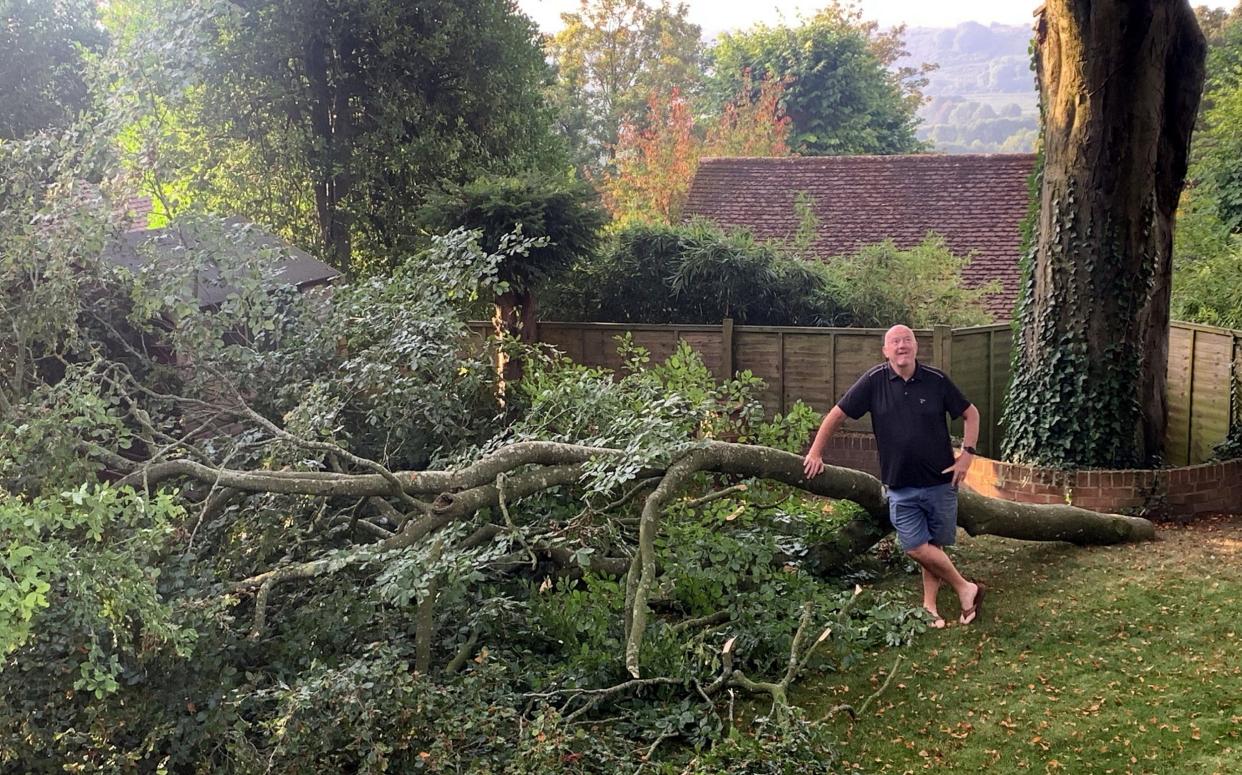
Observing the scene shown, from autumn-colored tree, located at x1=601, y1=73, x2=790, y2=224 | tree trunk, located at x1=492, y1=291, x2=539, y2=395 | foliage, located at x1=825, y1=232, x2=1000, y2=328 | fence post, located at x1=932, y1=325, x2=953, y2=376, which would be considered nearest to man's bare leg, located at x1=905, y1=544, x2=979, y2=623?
fence post, located at x1=932, y1=325, x2=953, y2=376

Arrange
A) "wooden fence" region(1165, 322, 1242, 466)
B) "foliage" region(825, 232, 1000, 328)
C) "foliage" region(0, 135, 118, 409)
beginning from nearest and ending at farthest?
"foliage" region(0, 135, 118, 409) < "wooden fence" region(1165, 322, 1242, 466) < "foliage" region(825, 232, 1000, 328)

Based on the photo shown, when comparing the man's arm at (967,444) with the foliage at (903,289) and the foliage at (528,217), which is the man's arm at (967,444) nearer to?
the foliage at (528,217)

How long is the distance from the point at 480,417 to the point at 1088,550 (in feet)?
14.2

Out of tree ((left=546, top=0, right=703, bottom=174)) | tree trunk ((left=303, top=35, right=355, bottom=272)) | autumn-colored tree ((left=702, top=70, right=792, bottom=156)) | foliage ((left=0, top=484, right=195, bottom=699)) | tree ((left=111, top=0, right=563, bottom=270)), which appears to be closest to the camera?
foliage ((left=0, top=484, right=195, bottom=699))

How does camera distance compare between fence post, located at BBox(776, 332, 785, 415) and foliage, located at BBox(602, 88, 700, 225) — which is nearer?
fence post, located at BBox(776, 332, 785, 415)

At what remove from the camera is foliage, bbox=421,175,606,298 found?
1052cm

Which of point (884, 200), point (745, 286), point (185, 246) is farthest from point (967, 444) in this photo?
point (884, 200)

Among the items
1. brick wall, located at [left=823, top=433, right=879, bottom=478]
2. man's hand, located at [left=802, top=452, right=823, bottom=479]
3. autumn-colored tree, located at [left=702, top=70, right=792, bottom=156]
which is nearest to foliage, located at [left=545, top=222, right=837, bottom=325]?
brick wall, located at [left=823, top=433, right=879, bottom=478]

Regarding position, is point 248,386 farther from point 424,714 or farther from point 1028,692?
point 1028,692

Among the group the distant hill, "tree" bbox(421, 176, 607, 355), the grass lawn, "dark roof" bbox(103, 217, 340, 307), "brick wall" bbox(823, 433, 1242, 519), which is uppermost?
the distant hill

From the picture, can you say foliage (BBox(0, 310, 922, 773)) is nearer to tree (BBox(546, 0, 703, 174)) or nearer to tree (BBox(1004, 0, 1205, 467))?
tree (BBox(1004, 0, 1205, 467))

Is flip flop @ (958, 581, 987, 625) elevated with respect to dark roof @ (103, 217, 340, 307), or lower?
lower

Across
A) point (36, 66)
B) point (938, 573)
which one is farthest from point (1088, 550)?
point (36, 66)

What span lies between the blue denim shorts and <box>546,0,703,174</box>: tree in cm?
3240
